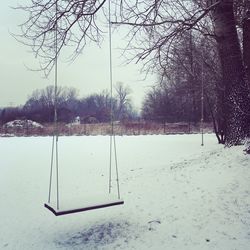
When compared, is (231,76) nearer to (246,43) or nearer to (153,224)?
(246,43)

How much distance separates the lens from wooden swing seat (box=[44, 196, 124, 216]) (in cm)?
430

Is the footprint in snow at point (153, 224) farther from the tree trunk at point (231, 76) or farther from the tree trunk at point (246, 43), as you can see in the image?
the tree trunk at point (246, 43)

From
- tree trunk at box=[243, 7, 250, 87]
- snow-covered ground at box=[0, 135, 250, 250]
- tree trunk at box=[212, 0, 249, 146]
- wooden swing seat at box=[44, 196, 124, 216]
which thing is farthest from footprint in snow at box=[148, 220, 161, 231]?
tree trunk at box=[243, 7, 250, 87]

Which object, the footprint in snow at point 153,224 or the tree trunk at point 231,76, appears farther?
the tree trunk at point 231,76

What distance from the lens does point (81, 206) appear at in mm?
4469

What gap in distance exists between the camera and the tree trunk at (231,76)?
6.94 m

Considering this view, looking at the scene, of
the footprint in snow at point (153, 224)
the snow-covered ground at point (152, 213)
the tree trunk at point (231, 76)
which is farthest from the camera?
the tree trunk at point (231, 76)

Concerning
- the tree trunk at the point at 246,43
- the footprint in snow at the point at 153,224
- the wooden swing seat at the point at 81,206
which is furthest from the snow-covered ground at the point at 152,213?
the tree trunk at the point at 246,43

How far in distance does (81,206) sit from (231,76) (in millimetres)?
4471

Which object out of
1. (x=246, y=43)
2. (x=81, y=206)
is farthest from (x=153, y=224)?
(x=246, y=43)

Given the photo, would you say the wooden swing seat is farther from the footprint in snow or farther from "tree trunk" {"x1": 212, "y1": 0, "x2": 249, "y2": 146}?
"tree trunk" {"x1": 212, "y1": 0, "x2": 249, "y2": 146}

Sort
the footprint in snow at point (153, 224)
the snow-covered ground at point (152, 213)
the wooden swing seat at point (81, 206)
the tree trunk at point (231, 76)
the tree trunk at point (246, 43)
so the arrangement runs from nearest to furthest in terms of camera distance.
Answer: the wooden swing seat at point (81, 206)
the snow-covered ground at point (152, 213)
the footprint in snow at point (153, 224)
the tree trunk at point (231, 76)
the tree trunk at point (246, 43)

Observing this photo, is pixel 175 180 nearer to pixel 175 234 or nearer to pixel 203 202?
pixel 203 202

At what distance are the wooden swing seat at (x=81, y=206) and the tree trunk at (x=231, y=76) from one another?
3.39 metres
